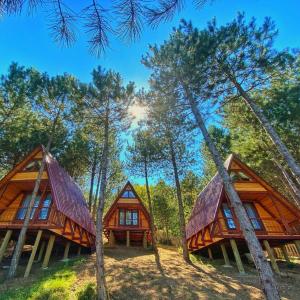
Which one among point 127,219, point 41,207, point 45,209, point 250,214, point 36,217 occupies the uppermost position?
point 127,219

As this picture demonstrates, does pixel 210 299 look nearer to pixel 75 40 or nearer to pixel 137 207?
pixel 75 40

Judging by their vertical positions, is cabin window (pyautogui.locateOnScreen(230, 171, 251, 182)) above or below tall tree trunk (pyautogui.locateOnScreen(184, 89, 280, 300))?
above

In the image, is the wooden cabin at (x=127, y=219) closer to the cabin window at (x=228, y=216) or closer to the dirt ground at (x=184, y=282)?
the dirt ground at (x=184, y=282)

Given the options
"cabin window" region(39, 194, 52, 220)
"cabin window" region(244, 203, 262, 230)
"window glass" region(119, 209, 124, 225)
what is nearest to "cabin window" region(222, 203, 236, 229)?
"cabin window" region(244, 203, 262, 230)

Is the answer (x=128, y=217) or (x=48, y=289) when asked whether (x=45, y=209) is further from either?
(x=128, y=217)

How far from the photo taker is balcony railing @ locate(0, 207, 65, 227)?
12.1 metres

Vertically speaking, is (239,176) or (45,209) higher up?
(239,176)

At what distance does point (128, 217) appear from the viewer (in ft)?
69.8

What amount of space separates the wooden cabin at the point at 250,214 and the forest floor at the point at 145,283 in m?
1.70

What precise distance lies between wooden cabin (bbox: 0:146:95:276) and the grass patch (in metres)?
2.26

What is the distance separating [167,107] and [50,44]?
990 centimetres

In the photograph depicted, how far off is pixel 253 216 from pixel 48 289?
12289 mm

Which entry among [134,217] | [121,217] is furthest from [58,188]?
[134,217]

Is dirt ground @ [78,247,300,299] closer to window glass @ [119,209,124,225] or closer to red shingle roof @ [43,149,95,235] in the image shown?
red shingle roof @ [43,149,95,235]
